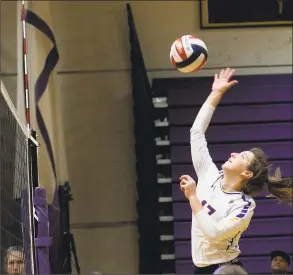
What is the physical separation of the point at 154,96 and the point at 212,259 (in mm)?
3587

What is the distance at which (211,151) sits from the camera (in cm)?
752

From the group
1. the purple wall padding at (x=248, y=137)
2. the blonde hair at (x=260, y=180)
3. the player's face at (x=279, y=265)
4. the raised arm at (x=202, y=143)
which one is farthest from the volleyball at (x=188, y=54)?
the purple wall padding at (x=248, y=137)

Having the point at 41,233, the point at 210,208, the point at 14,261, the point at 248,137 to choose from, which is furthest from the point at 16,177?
the point at 248,137

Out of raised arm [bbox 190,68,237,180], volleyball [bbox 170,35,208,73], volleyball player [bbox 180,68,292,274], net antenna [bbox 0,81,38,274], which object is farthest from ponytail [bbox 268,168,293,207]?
net antenna [bbox 0,81,38,274]


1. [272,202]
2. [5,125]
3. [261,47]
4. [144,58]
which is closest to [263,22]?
[261,47]

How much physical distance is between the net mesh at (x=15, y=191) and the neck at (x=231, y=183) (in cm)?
140

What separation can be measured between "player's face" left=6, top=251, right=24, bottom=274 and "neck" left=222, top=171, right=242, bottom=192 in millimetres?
1380

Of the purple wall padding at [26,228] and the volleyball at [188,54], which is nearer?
the volleyball at [188,54]

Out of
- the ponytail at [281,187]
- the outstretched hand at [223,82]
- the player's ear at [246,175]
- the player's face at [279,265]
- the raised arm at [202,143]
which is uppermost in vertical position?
the outstretched hand at [223,82]

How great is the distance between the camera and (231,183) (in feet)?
14.3

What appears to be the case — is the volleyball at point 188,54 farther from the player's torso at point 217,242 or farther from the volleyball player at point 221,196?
the player's torso at point 217,242

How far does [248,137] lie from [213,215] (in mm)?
3478

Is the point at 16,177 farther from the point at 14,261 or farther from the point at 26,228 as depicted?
the point at 14,261

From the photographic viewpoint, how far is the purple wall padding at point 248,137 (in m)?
7.45
